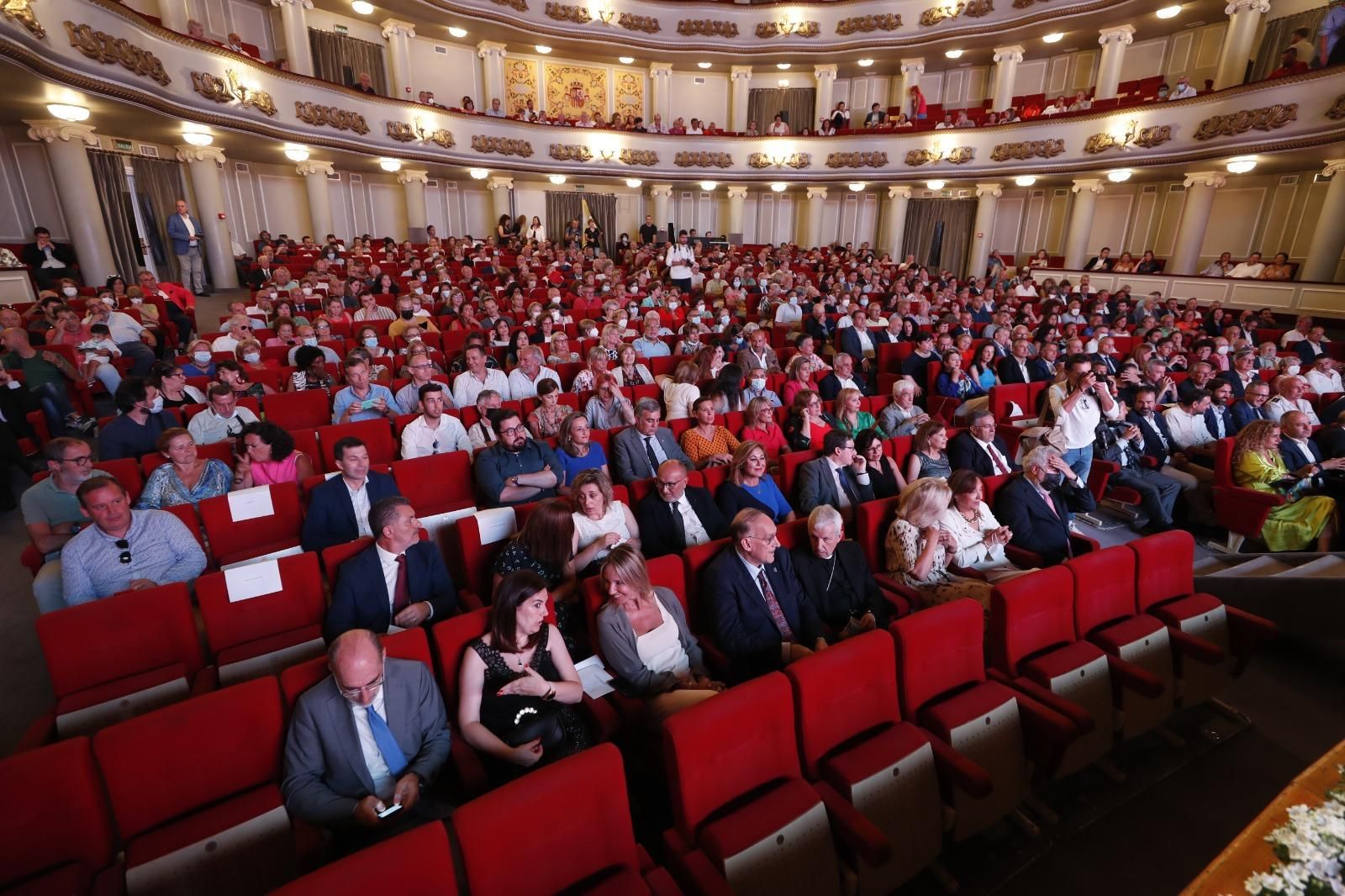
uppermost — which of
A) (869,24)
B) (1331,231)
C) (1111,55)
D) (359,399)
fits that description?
(869,24)

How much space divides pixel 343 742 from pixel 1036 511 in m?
3.09

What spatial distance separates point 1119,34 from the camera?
12406 mm

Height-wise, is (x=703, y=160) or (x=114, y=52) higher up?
(x=703, y=160)

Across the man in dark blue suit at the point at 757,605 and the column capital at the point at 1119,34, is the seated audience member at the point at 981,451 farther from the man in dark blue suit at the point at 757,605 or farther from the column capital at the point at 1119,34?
the column capital at the point at 1119,34

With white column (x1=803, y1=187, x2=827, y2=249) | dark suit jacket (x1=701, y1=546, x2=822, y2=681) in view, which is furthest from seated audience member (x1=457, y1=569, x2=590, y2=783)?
white column (x1=803, y1=187, x2=827, y2=249)

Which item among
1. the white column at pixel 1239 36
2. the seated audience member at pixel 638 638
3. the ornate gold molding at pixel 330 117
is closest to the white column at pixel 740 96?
the ornate gold molding at pixel 330 117

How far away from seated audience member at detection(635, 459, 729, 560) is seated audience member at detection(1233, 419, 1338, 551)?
11.5ft

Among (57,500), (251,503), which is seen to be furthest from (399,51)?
(251,503)

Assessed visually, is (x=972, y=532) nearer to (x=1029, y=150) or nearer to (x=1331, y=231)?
(x=1331, y=231)

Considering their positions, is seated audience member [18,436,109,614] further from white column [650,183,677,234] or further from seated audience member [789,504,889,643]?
white column [650,183,677,234]

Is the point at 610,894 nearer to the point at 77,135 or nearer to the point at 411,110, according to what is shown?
the point at 77,135

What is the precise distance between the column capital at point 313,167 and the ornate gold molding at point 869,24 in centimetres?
1213

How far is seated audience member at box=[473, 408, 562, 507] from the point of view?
328 cm

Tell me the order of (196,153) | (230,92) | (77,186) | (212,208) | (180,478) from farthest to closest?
(212,208), (196,153), (230,92), (77,186), (180,478)
